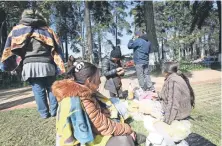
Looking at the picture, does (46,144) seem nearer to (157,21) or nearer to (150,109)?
(150,109)

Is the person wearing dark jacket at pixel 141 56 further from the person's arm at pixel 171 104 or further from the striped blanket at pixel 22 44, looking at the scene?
the person's arm at pixel 171 104

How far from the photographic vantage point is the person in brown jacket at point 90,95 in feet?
9.55

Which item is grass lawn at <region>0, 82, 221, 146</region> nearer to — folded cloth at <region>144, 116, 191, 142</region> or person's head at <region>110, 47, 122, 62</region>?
folded cloth at <region>144, 116, 191, 142</region>

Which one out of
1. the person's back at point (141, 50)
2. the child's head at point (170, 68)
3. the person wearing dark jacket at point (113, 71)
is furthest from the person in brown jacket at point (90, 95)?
the person's back at point (141, 50)

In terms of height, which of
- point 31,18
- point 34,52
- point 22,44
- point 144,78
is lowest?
point 144,78

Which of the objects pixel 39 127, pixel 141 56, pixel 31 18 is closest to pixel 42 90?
pixel 39 127

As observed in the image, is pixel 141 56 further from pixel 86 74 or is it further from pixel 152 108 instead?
pixel 86 74

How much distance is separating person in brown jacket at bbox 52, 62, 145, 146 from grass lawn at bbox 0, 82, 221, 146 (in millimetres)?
1540

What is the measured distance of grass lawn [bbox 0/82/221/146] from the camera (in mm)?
4391

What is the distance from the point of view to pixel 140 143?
11.4 feet

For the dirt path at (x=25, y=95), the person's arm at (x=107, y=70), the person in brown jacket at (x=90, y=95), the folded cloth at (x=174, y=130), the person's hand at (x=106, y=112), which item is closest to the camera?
the person in brown jacket at (x=90, y=95)

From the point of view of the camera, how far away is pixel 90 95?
117 inches

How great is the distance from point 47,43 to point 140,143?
2.22m

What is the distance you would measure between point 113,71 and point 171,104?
247 cm
